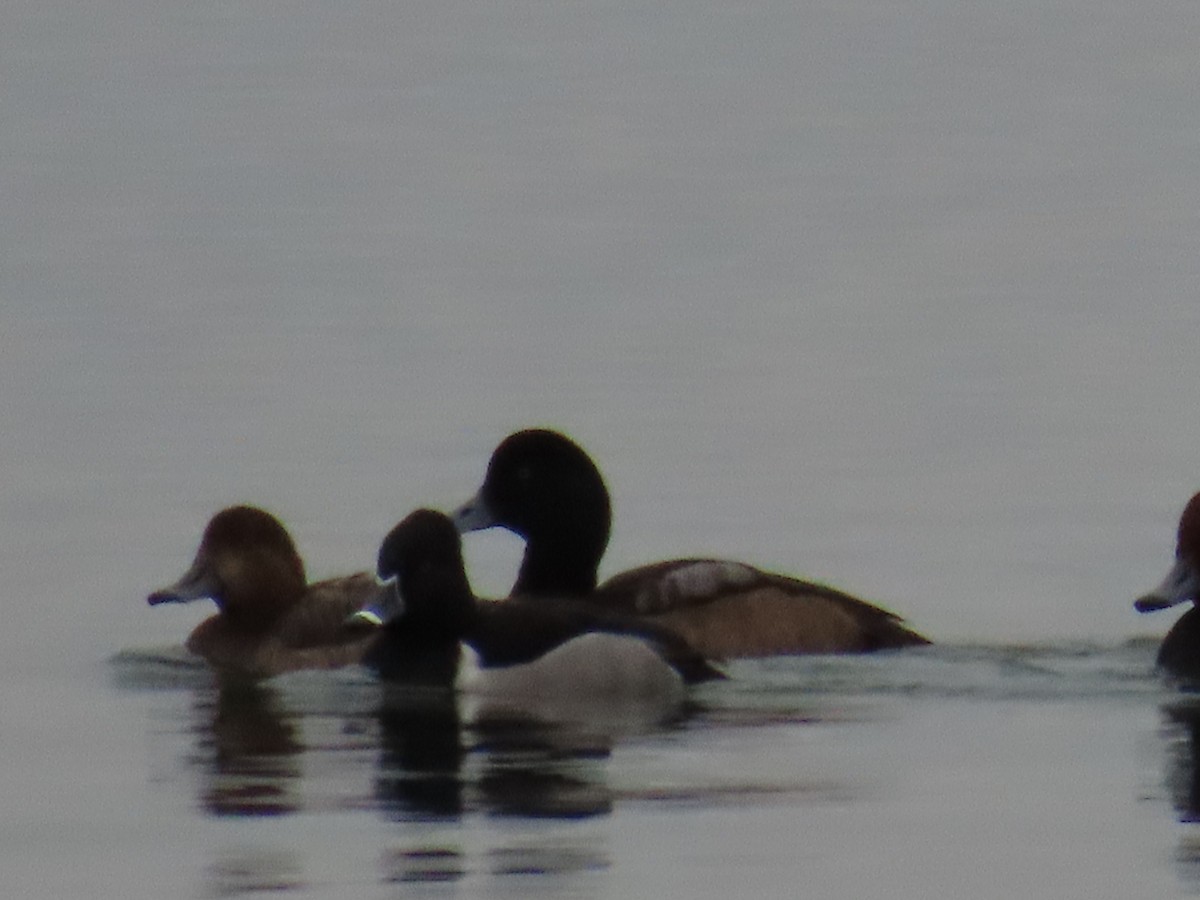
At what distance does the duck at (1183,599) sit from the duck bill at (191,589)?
391cm

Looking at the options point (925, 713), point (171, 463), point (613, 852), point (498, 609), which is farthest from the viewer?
point (171, 463)

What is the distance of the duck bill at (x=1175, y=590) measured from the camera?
14.8 meters

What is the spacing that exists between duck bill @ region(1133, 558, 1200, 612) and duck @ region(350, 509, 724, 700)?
170 centimetres

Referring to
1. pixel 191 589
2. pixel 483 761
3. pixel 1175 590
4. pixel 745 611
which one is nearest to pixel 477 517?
pixel 191 589

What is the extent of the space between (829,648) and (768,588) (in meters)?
0.36

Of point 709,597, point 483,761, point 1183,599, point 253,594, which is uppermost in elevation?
point 253,594

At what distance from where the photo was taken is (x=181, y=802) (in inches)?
463

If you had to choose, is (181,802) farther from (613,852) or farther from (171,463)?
(171,463)

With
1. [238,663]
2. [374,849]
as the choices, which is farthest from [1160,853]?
[238,663]

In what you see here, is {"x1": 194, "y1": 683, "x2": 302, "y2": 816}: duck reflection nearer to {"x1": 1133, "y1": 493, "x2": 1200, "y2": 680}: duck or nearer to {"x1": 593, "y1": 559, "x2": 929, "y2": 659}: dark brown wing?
{"x1": 593, "y1": 559, "x2": 929, "y2": 659}: dark brown wing

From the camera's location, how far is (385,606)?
14.7m

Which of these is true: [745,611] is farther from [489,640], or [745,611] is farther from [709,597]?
[489,640]

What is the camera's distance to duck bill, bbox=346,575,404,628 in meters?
14.7

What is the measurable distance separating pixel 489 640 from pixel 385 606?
0.45 metres
